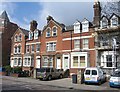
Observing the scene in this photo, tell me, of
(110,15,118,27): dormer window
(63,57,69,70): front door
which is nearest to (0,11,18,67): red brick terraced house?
(63,57,69,70): front door

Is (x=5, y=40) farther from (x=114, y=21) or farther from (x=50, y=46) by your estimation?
(x=114, y=21)

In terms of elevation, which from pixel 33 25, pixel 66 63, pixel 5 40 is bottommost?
pixel 66 63

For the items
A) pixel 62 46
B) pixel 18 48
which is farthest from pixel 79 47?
pixel 18 48

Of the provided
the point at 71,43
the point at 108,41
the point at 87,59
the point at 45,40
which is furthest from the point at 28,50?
the point at 108,41

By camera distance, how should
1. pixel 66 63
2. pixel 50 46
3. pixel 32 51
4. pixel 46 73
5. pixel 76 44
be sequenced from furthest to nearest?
pixel 32 51 → pixel 50 46 → pixel 66 63 → pixel 76 44 → pixel 46 73

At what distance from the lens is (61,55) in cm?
3619

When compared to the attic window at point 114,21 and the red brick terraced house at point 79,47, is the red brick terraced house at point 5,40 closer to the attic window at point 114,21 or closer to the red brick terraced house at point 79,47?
the red brick terraced house at point 79,47

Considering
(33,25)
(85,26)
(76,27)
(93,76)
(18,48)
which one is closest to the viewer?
(93,76)

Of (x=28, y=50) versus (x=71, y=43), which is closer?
(x=71, y=43)

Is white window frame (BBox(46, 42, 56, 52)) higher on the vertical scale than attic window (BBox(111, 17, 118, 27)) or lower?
lower

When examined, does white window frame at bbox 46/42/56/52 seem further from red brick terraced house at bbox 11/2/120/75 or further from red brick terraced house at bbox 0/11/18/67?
red brick terraced house at bbox 0/11/18/67

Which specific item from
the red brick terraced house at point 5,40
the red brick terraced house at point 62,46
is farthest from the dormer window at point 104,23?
the red brick terraced house at point 5,40

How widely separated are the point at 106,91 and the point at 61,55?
17242mm

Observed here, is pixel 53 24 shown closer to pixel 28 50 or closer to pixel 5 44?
pixel 28 50
